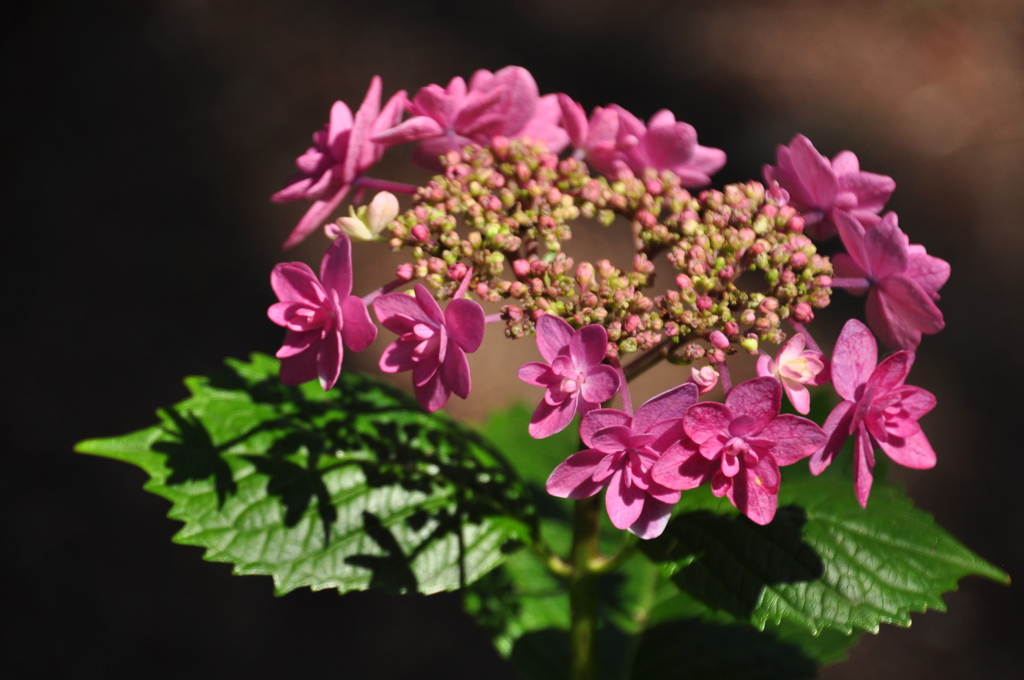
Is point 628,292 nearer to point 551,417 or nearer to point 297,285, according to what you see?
point 551,417

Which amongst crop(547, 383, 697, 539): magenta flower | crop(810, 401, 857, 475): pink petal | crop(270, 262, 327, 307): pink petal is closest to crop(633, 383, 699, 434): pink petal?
crop(547, 383, 697, 539): magenta flower

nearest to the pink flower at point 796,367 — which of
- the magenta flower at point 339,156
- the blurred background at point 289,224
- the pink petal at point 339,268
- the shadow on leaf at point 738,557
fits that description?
the shadow on leaf at point 738,557

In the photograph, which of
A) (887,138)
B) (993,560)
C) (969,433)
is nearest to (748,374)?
(969,433)

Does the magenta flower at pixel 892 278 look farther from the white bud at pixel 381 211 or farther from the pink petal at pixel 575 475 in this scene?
the white bud at pixel 381 211

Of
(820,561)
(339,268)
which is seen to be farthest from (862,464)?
(339,268)

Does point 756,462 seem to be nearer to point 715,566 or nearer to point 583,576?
point 715,566

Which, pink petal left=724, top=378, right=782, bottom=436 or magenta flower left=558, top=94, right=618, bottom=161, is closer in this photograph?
pink petal left=724, top=378, right=782, bottom=436

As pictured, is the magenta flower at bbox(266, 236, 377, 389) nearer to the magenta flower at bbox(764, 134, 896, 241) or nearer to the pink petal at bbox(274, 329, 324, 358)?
the pink petal at bbox(274, 329, 324, 358)
